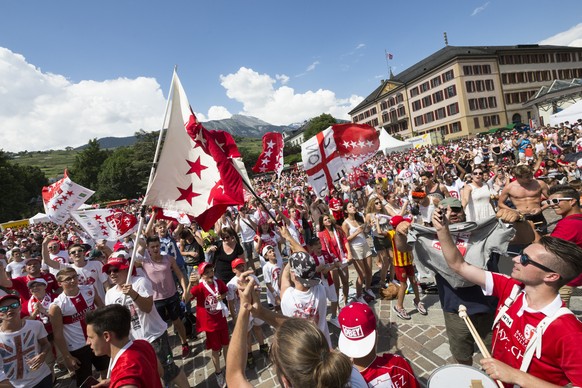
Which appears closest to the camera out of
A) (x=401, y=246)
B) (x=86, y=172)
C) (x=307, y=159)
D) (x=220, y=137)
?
(x=401, y=246)

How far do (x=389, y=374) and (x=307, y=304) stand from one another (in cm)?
164

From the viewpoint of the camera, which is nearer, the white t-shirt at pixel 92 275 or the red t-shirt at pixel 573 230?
the red t-shirt at pixel 573 230

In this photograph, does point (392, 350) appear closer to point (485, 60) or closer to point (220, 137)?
point (220, 137)

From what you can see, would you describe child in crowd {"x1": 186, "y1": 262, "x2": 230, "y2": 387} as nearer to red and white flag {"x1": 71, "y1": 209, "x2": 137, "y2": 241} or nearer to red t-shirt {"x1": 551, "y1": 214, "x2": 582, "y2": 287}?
red and white flag {"x1": 71, "y1": 209, "x2": 137, "y2": 241}

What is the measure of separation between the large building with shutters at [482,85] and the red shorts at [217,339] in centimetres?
5866

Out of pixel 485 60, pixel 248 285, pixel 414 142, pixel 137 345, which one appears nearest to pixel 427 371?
pixel 248 285

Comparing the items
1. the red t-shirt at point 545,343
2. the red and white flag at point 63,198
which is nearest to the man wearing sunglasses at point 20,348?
the red and white flag at point 63,198

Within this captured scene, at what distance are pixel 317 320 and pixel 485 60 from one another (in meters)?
66.5

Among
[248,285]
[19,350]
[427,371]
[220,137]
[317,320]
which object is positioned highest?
[220,137]

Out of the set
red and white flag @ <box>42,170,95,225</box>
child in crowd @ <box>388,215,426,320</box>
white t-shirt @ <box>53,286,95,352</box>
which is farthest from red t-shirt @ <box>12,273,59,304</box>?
child in crowd @ <box>388,215,426,320</box>

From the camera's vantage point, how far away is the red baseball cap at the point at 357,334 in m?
2.10

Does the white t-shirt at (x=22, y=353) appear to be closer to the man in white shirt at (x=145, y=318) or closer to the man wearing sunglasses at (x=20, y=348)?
the man wearing sunglasses at (x=20, y=348)

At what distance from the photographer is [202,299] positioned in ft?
15.1

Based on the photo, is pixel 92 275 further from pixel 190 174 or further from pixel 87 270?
pixel 190 174
